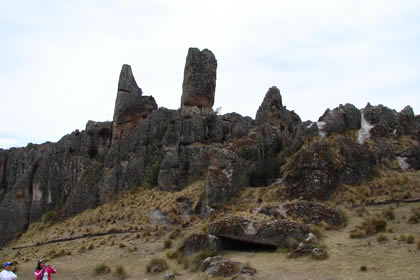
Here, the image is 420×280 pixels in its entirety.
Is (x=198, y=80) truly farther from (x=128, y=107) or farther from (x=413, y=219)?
(x=413, y=219)

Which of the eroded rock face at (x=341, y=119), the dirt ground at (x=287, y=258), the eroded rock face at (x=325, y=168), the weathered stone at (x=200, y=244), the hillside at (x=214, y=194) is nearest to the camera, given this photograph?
the dirt ground at (x=287, y=258)

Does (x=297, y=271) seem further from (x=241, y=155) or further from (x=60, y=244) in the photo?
(x=60, y=244)

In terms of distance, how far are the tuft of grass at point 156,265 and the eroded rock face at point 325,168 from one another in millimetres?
10024

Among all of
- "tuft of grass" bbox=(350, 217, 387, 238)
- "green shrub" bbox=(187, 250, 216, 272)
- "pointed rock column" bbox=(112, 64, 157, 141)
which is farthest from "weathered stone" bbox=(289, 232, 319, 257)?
"pointed rock column" bbox=(112, 64, 157, 141)

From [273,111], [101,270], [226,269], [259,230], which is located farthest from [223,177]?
[273,111]

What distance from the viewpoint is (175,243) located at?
27719 mm

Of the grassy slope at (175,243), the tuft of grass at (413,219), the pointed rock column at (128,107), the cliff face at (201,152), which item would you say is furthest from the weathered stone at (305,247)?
the pointed rock column at (128,107)

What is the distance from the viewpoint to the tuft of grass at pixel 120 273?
23616mm

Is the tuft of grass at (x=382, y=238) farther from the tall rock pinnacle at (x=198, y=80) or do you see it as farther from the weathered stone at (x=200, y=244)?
the tall rock pinnacle at (x=198, y=80)

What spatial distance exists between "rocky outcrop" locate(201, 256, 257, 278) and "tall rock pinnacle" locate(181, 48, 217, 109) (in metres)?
27.0

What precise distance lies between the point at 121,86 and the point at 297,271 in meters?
35.1

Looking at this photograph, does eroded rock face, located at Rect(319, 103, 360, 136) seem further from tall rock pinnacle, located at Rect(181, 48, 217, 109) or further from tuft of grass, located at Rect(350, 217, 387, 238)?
tuft of grass, located at Rect(350, 217, 387, 238)

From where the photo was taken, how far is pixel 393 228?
21.5m

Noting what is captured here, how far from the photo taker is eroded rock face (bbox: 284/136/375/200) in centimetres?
2947
